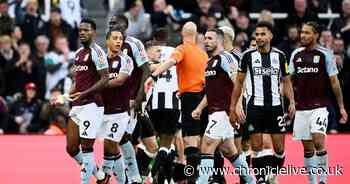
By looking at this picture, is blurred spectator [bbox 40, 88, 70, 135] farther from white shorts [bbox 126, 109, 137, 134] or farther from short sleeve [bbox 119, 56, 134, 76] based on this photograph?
short sleeve [bbox 119, 56, 134, 76]

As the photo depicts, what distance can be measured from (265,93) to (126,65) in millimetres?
1749

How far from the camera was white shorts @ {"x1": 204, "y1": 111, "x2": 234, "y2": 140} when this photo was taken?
50.0 feet

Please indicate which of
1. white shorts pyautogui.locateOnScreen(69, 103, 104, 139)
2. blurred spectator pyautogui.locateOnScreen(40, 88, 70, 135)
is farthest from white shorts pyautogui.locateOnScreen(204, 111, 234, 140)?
blurred spectator pyautogui.locateOnScreen(40, 88, 70, 135)

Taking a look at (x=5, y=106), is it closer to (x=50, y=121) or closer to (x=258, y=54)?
(x=50, y=121)

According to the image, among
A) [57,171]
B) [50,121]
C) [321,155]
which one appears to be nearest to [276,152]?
[321,155]

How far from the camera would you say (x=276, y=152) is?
16.0m

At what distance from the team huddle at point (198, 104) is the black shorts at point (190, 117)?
0.01 m

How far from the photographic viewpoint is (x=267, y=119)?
15.8 meters

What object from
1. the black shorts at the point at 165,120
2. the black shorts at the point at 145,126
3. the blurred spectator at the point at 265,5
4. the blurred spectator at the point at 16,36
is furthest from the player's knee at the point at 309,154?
the blurred spectator at the point at 16,36

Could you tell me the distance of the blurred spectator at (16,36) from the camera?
24.6 meters

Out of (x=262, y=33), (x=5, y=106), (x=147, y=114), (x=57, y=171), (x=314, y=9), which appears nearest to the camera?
(x=262, y=33)

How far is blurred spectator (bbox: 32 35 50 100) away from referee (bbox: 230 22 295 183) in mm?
8883

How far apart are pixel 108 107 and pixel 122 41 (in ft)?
2.78

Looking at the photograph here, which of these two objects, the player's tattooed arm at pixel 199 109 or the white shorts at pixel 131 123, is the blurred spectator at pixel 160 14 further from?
the player's tattooed arm at pixel 199 109
